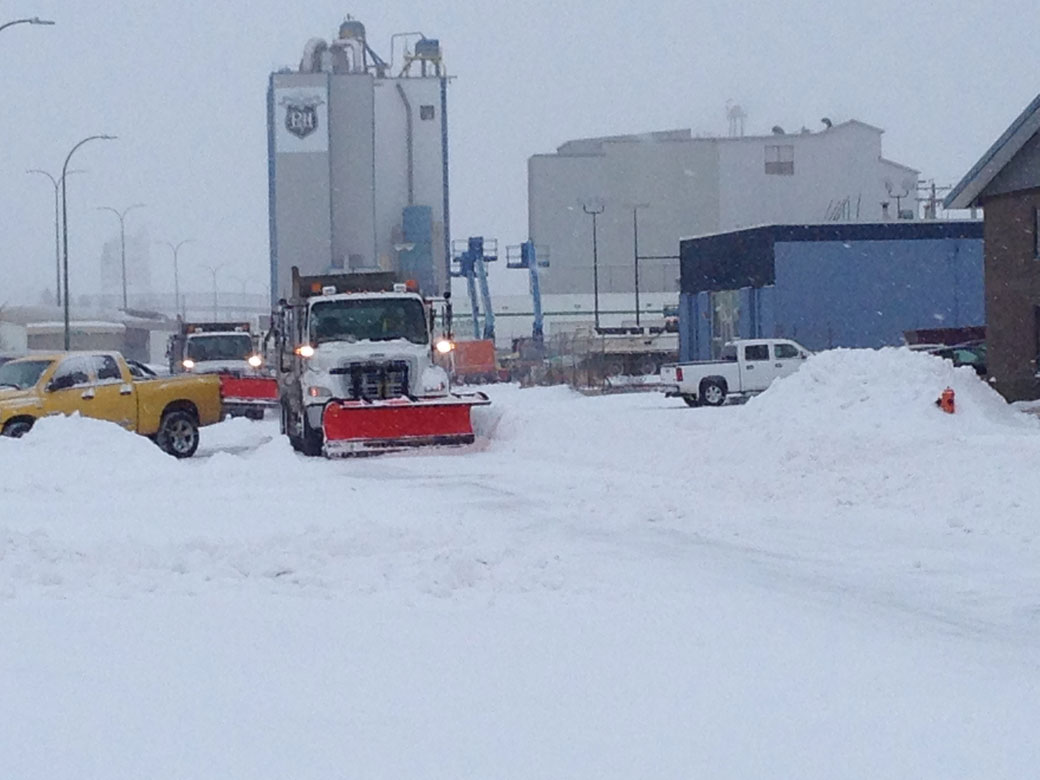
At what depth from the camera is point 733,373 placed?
124 ft

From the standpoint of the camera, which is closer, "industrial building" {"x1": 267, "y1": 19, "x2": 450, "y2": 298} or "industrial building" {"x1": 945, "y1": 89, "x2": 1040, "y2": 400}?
"industrial building" {"x1": 945, "y1": 89, "x2": 1040, "y2": 400}

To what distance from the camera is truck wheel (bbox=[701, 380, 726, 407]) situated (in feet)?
123

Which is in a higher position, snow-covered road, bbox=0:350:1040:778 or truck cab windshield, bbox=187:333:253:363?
truck cab windshield, bbox=187:333:253:363

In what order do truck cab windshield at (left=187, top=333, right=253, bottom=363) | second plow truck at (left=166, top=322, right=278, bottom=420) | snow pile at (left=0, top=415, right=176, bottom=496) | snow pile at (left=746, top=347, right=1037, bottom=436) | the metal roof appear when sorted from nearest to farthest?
1. snow pile at (left=0, top=415, right=176, bottom=496)
2. snow pile at (left=746, top=347, right=1037, bottom=436)
3. the metal roof
4. second plow truck at (left=166, top=322, right=278, bottom=420)
5. truck cab windshield at (left=187, top=333, right=253, bottom=363)

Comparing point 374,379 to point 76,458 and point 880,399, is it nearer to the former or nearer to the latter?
point 76,458

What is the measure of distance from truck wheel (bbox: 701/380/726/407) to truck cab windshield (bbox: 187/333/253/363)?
11157mm

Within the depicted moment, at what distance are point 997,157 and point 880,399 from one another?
31.6 feet

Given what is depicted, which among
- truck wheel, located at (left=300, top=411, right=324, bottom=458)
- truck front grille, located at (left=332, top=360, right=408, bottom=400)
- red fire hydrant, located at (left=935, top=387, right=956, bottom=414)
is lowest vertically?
truck wheel, located at (left=300, top=411, right=324, bottom=458)

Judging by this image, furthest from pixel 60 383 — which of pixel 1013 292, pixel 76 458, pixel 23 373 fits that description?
pixel 1013 292

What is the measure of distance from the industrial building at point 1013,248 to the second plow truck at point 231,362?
1470cm

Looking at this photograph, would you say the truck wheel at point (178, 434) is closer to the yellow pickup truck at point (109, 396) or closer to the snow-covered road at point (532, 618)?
the yellow pickup truck at point (109, 396)

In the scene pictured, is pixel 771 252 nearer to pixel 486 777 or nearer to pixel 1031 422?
pixel 1031 422

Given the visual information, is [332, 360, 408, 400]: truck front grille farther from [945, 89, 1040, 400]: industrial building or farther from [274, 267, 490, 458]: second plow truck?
[945, 89, 1040, 400]: industrial building

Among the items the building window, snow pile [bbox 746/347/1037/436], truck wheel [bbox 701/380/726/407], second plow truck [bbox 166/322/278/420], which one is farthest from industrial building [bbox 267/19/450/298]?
snow pile [bbox 746/347/1037/436]
